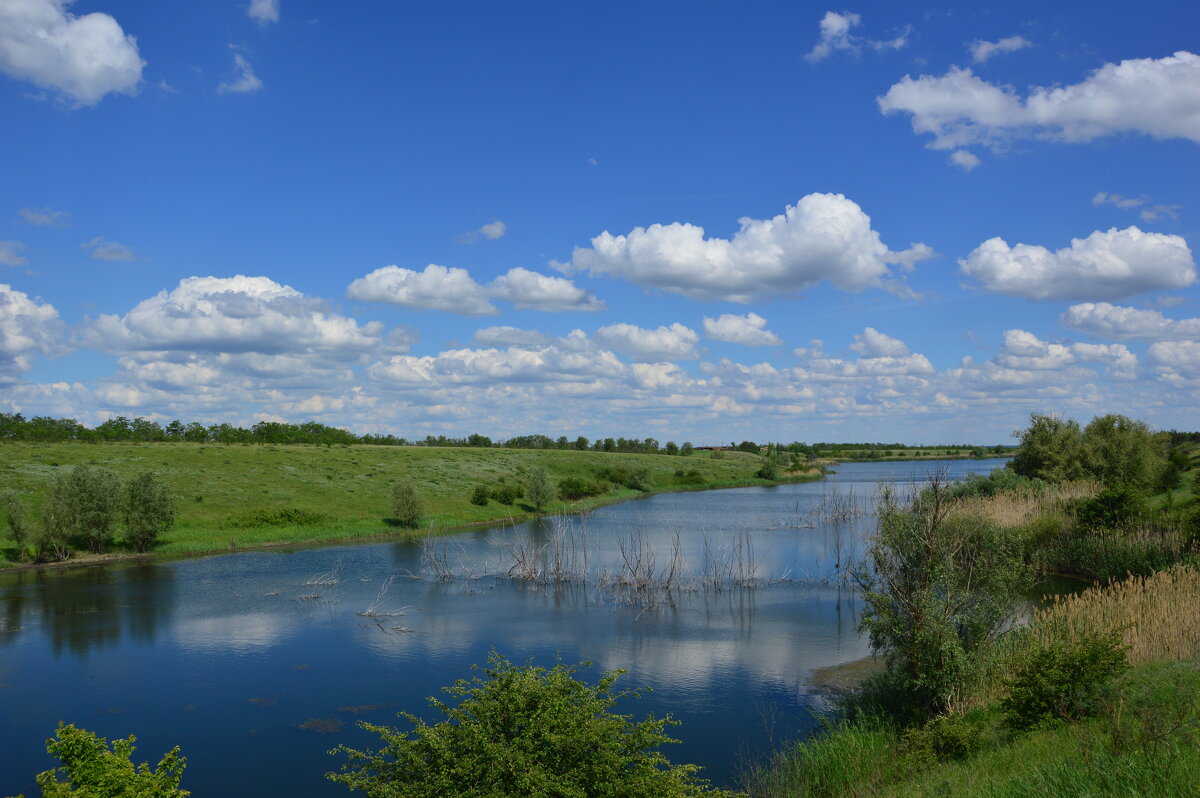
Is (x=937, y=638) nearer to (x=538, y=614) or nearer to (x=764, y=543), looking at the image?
(x=538, y=614)

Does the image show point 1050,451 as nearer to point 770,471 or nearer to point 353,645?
point 353,645

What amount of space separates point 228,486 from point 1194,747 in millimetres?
65394

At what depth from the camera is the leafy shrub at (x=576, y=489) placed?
274ft

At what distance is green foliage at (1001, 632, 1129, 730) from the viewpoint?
1206cm

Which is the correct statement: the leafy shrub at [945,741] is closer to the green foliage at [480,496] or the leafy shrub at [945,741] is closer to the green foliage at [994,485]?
the green foliage at [994,485]

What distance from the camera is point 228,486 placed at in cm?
6272

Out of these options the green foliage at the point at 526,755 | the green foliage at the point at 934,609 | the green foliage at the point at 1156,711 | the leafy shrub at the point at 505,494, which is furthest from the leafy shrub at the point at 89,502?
the green foliage at the point at 1156,711

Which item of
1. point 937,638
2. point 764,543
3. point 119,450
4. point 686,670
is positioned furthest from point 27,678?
point 119,450

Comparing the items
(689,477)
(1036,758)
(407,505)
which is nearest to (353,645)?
(1036,758)

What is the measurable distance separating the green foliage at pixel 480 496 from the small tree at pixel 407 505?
10.2 metres

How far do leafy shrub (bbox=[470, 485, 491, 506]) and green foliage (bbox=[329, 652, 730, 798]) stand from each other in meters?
58.7

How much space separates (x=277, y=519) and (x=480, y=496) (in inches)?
743

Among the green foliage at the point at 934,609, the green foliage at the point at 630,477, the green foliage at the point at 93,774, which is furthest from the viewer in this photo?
the green foliage at the point at 630,477

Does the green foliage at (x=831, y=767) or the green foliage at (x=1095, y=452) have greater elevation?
the green foliage at (x=1095, y=452)
